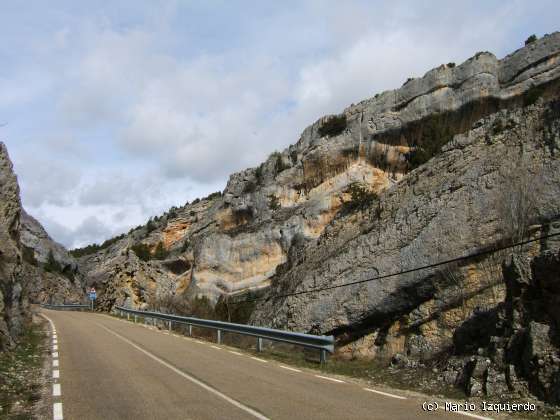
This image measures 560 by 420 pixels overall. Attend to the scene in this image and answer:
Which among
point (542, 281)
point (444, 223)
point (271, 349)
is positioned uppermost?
point (444, 223)

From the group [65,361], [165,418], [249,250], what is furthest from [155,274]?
[165,418]

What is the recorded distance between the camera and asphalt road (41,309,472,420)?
746cm

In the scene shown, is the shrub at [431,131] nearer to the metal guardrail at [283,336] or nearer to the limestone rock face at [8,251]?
the metal guardrail at [283,336]

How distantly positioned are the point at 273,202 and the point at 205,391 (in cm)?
4283

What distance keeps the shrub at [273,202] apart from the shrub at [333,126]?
25.4 feet

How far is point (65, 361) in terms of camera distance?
1277 cm

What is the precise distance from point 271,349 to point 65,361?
7.03 m

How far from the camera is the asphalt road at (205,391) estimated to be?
7.46 metres

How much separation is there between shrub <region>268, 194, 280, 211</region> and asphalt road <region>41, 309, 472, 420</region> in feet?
120

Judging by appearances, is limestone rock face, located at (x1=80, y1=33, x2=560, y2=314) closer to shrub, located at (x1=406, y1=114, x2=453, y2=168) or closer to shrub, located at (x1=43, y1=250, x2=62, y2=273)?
shrub, located at (x1=406, y1=114, x2=453, y2=168)

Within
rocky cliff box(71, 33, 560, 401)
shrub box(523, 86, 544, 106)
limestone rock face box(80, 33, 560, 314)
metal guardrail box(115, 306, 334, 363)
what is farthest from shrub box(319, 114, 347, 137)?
metal guardrail box(115, 306, 334, 363)

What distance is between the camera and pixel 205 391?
29.6 ft

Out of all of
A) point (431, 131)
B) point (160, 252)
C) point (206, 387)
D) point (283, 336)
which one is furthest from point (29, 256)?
point (206, 387)

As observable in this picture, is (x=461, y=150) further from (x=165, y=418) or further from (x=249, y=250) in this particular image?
(x=249, y=250)
